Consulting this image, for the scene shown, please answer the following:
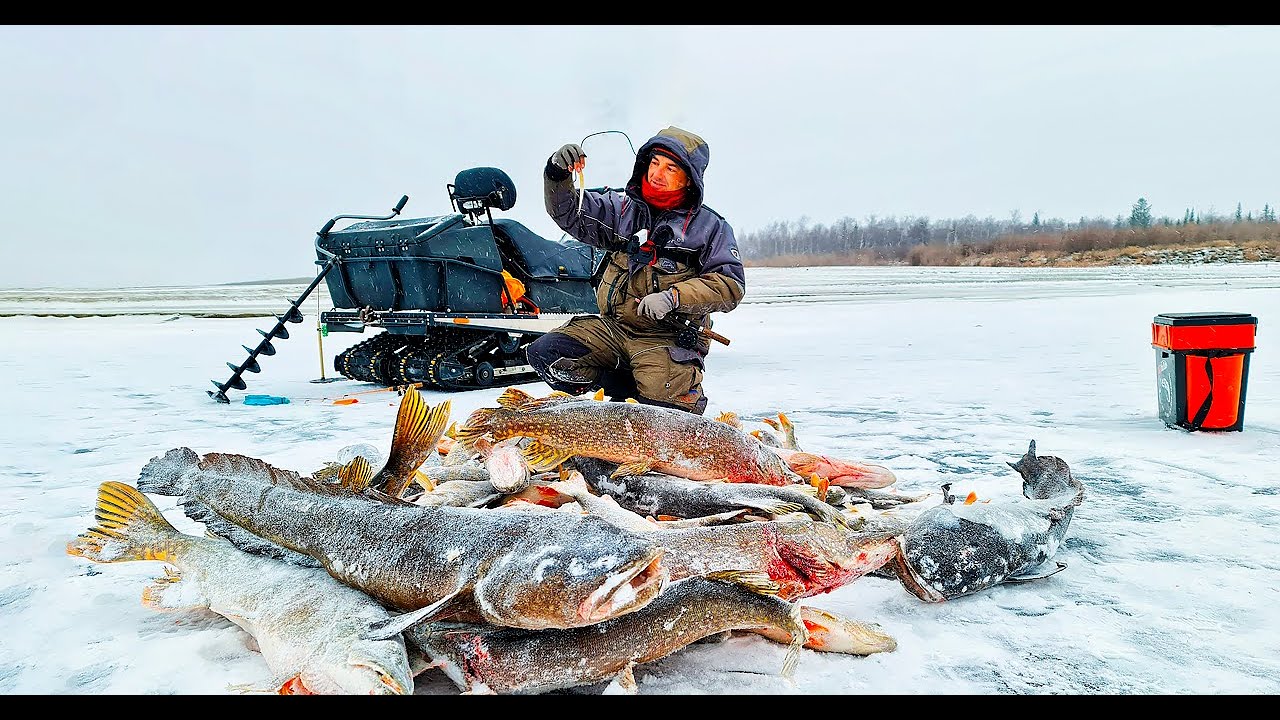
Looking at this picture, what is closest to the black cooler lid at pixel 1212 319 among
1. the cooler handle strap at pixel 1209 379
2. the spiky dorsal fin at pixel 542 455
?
the cooler handle strap at pixel 1209 379

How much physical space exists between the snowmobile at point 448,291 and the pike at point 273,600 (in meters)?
5.03

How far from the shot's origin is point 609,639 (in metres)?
1.83

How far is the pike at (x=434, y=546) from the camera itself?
5.43 ft

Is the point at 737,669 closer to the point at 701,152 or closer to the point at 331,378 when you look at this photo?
the point at 701,152

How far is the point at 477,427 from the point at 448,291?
492 cm

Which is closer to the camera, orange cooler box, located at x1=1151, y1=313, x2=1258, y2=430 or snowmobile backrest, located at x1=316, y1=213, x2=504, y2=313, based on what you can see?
orange cooler box, located at x1=1151, y1=313, x2=1258, y2=430

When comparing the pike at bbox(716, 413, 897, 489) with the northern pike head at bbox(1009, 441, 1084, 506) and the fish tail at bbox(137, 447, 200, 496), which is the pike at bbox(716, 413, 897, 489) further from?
the fish tail at bbox(137, 447, 200, 496)

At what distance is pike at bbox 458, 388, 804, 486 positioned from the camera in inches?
122

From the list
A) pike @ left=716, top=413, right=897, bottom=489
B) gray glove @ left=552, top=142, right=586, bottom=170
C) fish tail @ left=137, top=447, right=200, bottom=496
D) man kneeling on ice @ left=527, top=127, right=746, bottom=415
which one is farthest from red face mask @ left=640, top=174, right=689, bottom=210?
fish tail @ left=137, top=447, right=200, bottom=496

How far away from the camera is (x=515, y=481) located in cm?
285

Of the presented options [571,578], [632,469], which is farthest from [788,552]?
[632,469]

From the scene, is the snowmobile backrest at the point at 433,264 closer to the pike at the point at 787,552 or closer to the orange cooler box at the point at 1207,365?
the orange cooler box at the point at 1207,365
